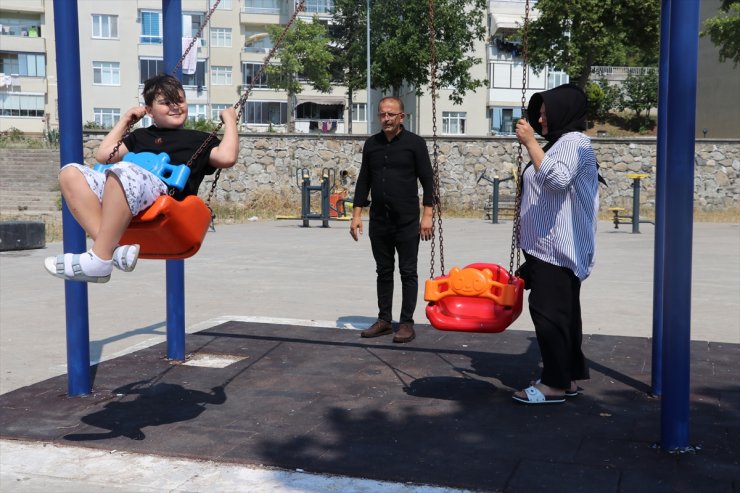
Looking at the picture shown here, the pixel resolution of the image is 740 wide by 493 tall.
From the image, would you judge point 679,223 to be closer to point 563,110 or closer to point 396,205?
point 563,110

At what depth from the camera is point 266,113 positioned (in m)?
62.8

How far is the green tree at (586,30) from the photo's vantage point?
3638 centimetres

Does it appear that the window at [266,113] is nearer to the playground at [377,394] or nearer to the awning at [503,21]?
the awning at [503,21]

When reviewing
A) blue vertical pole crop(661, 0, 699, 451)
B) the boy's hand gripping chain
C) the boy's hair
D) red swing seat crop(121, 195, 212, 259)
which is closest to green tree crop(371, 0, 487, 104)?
the boy's hair

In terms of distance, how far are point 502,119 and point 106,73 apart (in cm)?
2598

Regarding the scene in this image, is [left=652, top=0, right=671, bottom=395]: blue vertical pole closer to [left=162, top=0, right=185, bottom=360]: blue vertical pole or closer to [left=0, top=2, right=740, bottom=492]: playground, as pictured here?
[left=0, top=2, right=740, bottom=492]: playground

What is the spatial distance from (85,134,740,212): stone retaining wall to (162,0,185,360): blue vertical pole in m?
19.1

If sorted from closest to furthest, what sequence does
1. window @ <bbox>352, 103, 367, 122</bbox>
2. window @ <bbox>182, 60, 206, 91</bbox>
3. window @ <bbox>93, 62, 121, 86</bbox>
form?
window @ <bbox>93, 62, 121, 86</bbox> < window @ <bbox>182, 60, 206, 91</bbox> < window @ <bbox>352, 103, 367, 122</bbox>

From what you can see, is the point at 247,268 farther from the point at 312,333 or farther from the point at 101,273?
the point at 101,273

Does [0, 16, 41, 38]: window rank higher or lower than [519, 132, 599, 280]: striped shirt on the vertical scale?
higher

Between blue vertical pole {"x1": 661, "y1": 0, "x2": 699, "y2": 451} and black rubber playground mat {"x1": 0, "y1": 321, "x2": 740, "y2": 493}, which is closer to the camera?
black rubber playground mat {"x1": 0, "y1": 321, "x2": 740, "y2": 493}

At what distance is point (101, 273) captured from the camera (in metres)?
3.96

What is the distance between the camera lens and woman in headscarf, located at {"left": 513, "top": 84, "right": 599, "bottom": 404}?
15.6 feet

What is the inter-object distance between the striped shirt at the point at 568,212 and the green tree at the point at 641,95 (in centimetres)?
5734
